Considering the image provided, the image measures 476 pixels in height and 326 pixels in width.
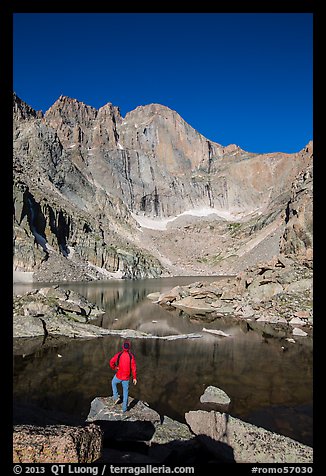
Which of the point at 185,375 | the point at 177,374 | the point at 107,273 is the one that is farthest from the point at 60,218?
the point at 185,375

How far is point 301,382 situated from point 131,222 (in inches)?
7023

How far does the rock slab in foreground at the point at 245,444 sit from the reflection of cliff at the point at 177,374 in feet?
7.43

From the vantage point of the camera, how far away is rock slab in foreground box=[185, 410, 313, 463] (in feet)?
27.8

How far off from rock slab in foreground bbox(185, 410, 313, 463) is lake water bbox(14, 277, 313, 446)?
1.91 m

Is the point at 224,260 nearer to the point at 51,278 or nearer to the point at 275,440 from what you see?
the point at 51,278

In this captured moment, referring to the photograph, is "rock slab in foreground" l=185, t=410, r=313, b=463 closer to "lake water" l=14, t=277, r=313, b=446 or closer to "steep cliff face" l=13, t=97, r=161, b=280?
"lake water" l=14, t=277, r=313, b=446

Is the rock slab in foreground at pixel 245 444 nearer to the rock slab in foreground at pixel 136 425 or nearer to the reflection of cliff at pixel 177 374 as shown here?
the rock slab in foreground at pixel 136 425

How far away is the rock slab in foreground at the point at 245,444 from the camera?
27.8ft

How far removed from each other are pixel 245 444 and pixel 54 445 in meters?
5.23

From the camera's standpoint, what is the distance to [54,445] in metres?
6.51

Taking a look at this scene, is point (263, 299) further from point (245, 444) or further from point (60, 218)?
point (60, 218)

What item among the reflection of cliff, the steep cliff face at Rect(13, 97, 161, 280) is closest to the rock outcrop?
the reflection of cliff

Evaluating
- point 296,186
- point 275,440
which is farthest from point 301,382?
point 296,186

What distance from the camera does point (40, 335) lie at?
24234 mm
